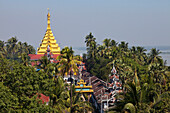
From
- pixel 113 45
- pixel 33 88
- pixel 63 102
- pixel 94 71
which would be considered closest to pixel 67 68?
pixel 63 102

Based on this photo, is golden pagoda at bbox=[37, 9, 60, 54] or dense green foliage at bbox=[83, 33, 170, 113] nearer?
dense green foliage at bbox=[83, 33, 170, 113]

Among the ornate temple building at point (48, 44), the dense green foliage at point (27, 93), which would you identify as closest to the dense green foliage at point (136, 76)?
the dense green foliage at point (27, 93)

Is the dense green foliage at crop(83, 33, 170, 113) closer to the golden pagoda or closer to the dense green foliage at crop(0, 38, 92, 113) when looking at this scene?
the dense green foliage at crop(0, 38, 92, 113)

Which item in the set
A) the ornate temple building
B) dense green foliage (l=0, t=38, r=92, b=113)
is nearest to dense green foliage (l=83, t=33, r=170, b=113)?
dense green foliage (l=0, t=38, r=92, b=113)

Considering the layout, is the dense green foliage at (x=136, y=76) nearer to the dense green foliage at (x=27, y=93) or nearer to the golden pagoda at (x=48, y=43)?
the dense green foliage at (x=27, y=93)

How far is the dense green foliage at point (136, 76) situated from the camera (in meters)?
29.5

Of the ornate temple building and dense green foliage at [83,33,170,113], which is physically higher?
the ornate temple building

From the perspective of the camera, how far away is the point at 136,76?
34.2m

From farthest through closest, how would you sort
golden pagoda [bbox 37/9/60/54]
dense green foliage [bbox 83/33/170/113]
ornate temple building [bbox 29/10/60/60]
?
golden pagoda [bbox 37/9/60/54] < ornate temple building [bbox 29/10/60/60] < dense green foliage [bbox 83/33/170/113]

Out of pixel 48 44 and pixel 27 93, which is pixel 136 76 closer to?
pixel 27 93

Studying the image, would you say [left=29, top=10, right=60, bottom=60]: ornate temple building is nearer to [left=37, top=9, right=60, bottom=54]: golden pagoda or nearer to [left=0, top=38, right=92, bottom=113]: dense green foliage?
[left=37, top=9, right=60, bottom=54]: golden pagoda

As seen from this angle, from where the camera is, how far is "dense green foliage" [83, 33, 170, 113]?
29.5 metres

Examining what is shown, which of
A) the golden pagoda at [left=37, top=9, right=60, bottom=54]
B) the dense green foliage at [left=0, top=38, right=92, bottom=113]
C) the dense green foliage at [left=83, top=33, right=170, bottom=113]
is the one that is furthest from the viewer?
the golden pagoda at [left=37, top=9, right=60, bottom=54]

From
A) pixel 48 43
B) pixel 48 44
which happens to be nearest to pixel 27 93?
pixel 48 44
